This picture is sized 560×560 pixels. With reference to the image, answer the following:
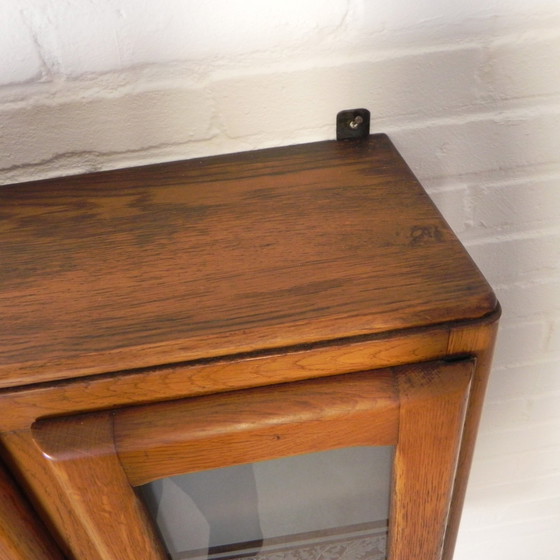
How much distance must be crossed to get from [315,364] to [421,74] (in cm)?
39

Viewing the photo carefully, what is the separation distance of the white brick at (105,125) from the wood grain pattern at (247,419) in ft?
1.11

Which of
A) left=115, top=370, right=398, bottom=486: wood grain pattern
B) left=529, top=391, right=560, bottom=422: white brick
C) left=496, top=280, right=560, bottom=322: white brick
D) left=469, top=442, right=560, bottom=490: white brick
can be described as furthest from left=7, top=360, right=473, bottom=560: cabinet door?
left=469, top=442, right=560, bottom=490: white brick

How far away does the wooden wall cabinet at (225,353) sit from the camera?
16.9 inches

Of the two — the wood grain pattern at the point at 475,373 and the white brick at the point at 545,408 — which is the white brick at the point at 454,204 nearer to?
the wood grain pattern at the point at 475,373

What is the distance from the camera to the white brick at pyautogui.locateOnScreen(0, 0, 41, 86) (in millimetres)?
570

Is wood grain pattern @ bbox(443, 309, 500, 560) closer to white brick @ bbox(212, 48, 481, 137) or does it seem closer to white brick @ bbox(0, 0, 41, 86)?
white brick @ bbox(212, 48, 481, 137)

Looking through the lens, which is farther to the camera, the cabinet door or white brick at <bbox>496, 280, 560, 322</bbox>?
white brick at <bbox>496, 280, 560, 322</bbox>

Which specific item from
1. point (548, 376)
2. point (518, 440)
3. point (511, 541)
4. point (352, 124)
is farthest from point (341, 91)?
point (511, 541)

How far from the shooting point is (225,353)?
427 mm

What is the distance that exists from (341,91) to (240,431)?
0.40 meters

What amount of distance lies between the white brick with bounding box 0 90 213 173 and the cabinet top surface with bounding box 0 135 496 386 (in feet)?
0.12

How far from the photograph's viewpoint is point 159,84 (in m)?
0.63

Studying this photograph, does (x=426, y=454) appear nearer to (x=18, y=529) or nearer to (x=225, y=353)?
(x=225, y=353)

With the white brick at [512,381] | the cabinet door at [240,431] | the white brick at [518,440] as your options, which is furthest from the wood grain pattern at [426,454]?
the white brick at [518,440]
